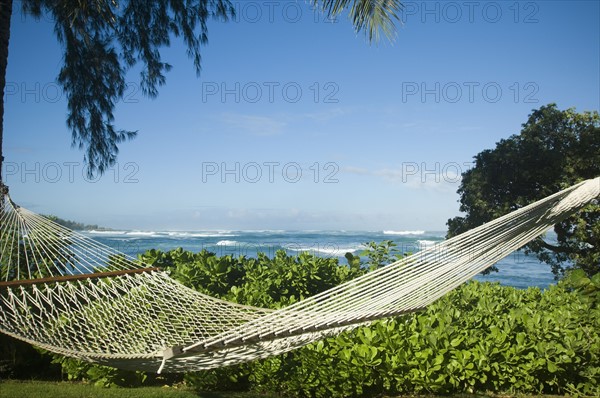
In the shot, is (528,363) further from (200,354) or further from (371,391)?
(200,354)

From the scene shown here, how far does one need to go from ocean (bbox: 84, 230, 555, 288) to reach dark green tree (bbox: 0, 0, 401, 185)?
15312 mm

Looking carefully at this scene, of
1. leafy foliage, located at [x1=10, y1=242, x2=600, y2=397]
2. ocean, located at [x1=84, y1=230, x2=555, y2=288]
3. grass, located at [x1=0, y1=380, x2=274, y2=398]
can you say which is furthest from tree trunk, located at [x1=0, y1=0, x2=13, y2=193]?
ocean, located at [x1=84, y1=230, x2=555, y2=288]

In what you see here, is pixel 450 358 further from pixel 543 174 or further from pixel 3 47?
pixel 543 174

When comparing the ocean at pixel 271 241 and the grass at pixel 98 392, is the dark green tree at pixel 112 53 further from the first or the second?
the ocean at pixel 271 241

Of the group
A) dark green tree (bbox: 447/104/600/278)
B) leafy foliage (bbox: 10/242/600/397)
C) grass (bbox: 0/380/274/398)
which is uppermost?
dark green tree (bbox: 447/104/600/278)

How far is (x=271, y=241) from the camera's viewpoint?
23.9 m

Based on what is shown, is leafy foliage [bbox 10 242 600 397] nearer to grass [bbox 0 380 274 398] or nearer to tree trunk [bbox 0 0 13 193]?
grass [bbox 0 380 274 398]

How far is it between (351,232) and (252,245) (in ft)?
15.8

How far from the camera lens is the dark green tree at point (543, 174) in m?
7.23

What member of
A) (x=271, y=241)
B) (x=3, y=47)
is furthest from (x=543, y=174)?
(x=271, y=241)

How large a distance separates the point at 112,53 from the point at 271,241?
19.3 m

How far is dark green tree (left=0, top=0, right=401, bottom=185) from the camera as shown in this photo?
4.81m

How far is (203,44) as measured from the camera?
491 centimetres

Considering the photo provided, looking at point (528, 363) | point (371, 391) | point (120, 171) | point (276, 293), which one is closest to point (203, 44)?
point (120, 171)
